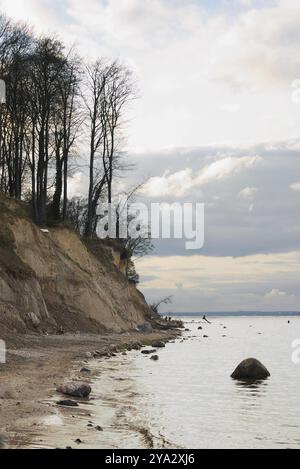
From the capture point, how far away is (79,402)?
50.5 ft

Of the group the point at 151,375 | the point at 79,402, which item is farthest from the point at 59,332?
the point at 79,402

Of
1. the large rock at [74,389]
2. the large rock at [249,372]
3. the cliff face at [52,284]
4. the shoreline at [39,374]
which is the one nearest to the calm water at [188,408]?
the large rock at [74,389]

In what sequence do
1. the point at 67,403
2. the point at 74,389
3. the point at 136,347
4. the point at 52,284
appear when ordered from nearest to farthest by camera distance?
the point at 67,403
the point at 74,389
the point at 136,347
the point at 52,284

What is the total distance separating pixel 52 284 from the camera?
38.0m

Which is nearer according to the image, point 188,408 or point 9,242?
point 188,408

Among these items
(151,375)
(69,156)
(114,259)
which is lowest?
(151,375)

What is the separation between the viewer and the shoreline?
11.5 m

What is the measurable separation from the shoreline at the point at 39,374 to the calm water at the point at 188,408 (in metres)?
0.79

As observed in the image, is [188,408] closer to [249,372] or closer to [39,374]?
[39,374]

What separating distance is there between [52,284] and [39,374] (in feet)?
62.7

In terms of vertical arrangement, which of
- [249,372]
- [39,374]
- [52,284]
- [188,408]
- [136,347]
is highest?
[52,284]

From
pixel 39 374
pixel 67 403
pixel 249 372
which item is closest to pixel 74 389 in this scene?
pixel 67 403
